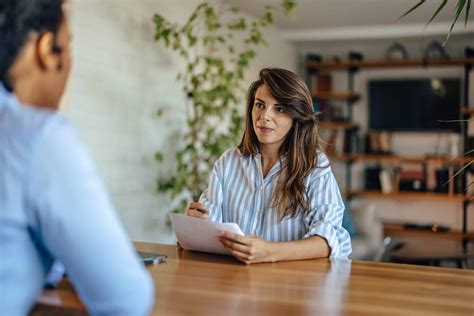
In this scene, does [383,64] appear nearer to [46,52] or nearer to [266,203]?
[266,203]

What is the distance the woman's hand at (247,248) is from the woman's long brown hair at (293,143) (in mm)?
298

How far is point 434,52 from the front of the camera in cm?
698

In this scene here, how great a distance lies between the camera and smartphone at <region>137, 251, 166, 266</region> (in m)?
1.79

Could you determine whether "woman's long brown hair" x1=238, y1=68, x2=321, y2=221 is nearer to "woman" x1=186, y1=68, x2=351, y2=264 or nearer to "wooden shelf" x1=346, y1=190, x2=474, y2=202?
"woman" x1=186, y1=68, x2=351, y2=264

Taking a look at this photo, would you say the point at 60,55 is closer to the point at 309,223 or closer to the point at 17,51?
the point at 17,51

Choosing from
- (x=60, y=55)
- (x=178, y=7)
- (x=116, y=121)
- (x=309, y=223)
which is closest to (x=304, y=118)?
(x=309, y=223)

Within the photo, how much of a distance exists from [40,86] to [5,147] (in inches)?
4.8

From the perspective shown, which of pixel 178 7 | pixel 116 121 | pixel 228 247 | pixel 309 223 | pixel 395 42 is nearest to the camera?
pixel 228 247

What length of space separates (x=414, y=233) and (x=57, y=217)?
21.4 feet

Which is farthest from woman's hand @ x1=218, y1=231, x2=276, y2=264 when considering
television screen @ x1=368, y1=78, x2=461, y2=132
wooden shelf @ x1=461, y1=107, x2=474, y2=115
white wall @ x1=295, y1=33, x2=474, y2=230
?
white wall @ x1=295, y1=33, x2=474, y2=230

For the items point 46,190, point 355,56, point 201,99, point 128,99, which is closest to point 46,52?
point 46,190

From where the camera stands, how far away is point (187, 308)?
1305 mm

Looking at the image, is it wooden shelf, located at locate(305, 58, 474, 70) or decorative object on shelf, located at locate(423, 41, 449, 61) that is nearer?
wooden shelf, located at locate(305, 58, 474, 70)

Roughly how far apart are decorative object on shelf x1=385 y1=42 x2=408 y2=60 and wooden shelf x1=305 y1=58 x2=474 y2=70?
63 mm
